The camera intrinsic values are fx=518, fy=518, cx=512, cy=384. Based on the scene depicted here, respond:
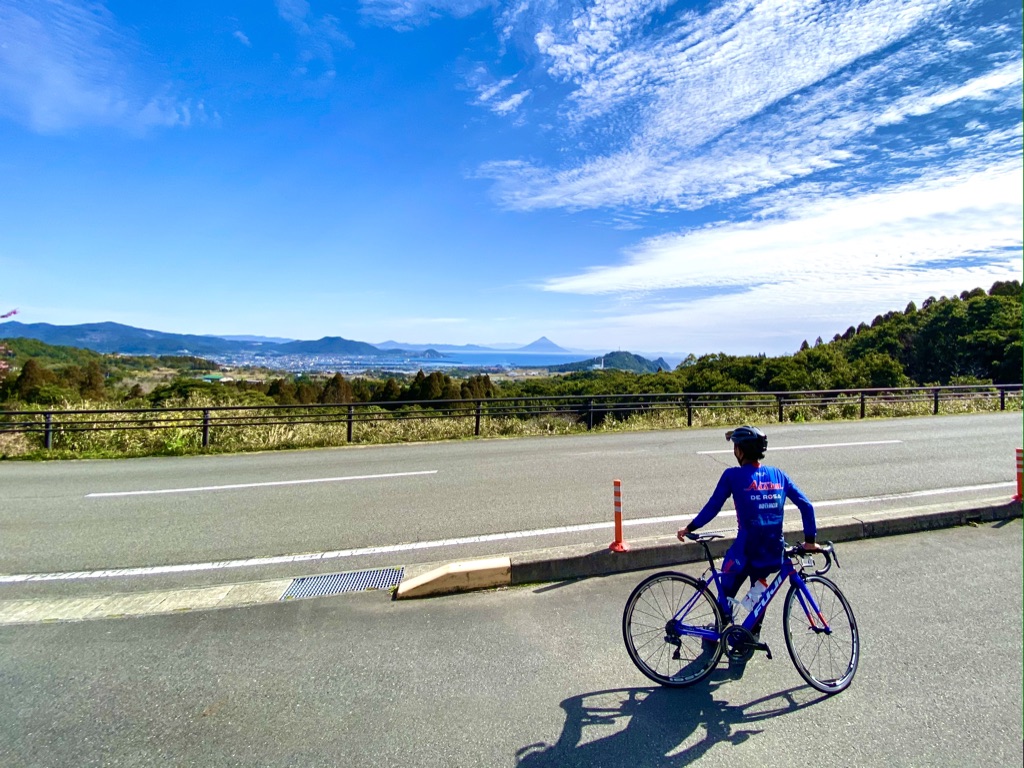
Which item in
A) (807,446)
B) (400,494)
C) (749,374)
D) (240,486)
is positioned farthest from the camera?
(749,374)

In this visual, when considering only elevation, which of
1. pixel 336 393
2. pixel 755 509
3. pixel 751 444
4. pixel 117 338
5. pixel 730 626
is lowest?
pixel 730 626

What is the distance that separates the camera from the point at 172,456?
12.6m

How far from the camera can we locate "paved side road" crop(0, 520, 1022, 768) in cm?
278

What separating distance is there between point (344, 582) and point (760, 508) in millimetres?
3771

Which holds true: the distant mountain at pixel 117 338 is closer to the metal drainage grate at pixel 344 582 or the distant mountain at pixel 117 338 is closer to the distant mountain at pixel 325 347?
the distant mountain at pixel 325 347

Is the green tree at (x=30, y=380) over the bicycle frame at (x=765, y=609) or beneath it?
over

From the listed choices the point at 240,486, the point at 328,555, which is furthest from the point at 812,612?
the point at 240,486

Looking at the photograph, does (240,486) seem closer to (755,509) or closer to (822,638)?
(755,509)

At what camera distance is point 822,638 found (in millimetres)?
3480

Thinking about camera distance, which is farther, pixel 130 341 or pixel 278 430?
pixel 130 341

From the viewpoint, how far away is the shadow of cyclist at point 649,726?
2.71 meters

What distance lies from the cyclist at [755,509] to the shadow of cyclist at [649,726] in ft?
1.61

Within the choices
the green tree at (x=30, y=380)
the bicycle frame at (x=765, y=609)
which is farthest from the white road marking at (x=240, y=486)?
the green tree at (x=30, y=380)

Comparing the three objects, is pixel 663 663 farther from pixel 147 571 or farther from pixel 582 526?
pixel 147 571
